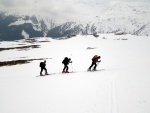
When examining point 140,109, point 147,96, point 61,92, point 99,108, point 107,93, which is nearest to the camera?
point 140,109

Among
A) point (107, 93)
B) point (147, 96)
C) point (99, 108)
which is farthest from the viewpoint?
point (107, 93)

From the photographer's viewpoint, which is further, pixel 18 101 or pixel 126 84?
pixel 126 84

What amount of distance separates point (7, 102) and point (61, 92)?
408 cm

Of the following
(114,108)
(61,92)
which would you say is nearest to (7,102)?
(61,92)

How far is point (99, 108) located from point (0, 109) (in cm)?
644

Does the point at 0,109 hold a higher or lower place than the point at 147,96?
lower

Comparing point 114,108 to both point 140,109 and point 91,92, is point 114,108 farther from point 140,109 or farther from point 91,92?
point 91,92

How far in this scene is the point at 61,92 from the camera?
516 inches

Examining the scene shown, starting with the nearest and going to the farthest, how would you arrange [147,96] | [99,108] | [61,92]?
1. [99,108]
2. [147,96]
3. [61,92]

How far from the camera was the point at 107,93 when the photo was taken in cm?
1173

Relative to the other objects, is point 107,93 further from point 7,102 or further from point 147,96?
point 7,102

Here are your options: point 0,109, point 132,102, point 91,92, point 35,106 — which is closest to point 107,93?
point 91,92

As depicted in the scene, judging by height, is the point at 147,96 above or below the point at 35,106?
above

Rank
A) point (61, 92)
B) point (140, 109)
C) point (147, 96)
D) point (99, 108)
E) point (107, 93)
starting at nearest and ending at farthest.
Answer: point (140, 109), point (99, 108), point (147, 96), point (107, 93), point (61, 92)
